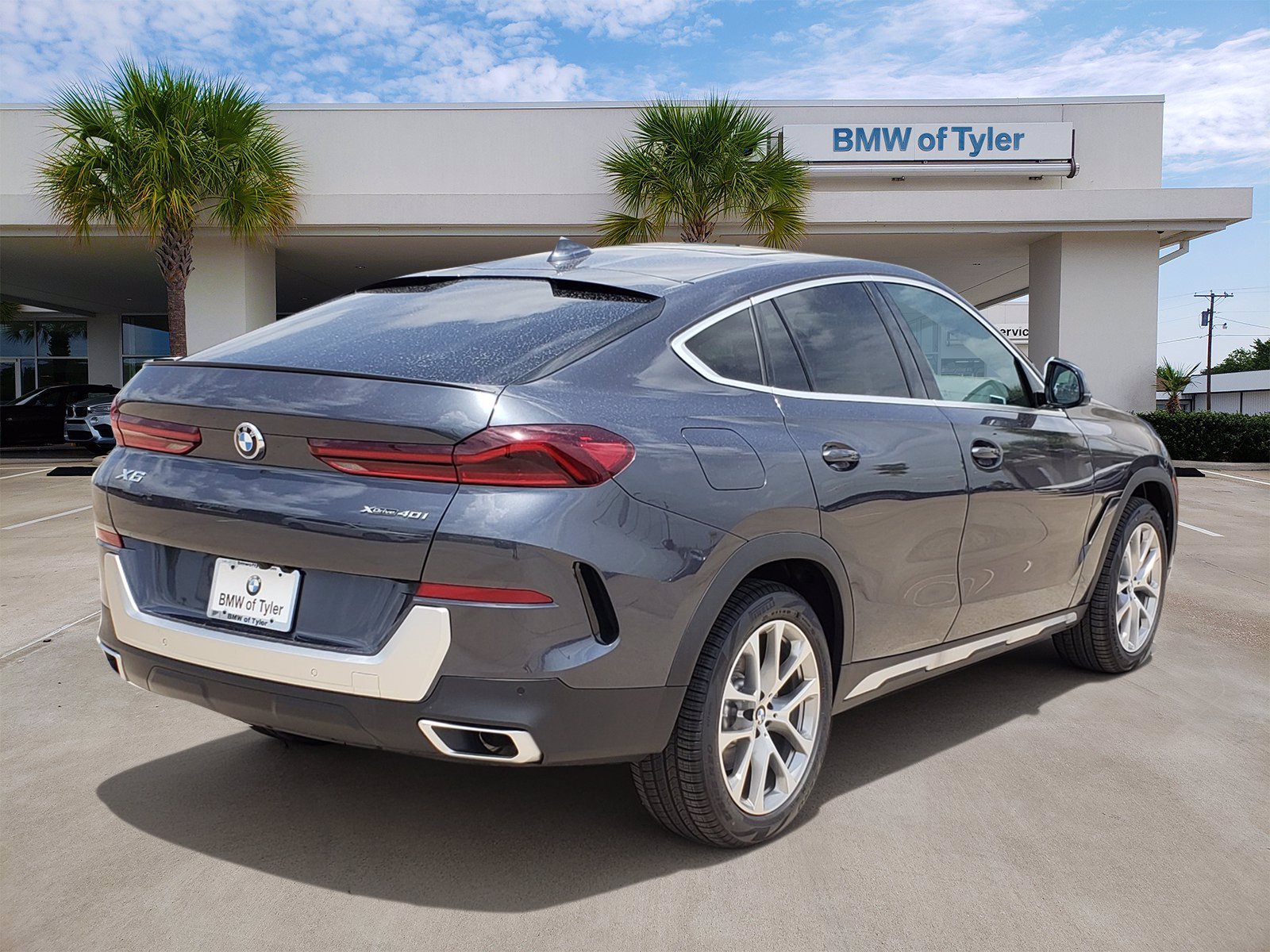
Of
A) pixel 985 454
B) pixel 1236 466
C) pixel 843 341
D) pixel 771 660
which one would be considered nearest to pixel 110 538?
pixel 771 660

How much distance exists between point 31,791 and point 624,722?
210 cm

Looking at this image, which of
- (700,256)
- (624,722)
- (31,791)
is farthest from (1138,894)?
(31,791)

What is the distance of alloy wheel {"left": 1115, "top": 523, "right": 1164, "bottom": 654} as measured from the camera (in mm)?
4832

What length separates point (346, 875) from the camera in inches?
113

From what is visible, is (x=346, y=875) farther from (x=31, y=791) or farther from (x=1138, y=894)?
(x=1138, y=894)

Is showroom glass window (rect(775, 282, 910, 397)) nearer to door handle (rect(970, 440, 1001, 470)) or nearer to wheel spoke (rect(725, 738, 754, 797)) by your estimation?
door handle (rect(970, 440, 1001, 470))

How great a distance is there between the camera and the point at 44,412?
24.8m

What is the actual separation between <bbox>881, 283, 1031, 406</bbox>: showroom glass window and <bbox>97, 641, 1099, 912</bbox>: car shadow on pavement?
127 cm

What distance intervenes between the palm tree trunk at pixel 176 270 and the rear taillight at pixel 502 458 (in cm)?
1481

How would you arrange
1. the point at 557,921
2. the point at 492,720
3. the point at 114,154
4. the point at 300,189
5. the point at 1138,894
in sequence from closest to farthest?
the point at 492,720
the point at 557,921
the point at 1138,894
the point at 114,154
the point at 300,189

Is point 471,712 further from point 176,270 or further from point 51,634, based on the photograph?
point 176,270

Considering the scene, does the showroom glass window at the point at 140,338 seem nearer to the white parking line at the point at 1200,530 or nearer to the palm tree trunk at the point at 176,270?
the palm tree trunk at the point at 176,270

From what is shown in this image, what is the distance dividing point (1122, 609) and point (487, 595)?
3.43m

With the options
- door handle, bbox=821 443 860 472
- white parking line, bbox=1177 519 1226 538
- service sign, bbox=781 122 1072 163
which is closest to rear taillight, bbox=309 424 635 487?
door handle, bbox=821 443 860 472
